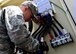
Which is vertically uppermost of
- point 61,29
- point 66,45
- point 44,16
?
point 44,16

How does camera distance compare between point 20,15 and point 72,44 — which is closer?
point 20,15

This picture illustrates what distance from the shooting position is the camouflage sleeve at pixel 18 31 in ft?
4.55

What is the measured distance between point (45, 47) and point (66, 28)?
276 millimetres

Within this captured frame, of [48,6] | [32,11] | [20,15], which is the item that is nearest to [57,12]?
[48,6]

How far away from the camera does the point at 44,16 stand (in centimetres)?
171

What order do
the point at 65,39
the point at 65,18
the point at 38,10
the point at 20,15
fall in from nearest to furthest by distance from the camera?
the point at 20,15 < the point at 65,39 < the point at 65,18 < the point at 38,10

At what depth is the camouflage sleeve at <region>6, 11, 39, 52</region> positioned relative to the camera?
1386 mm

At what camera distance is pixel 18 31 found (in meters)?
1.39

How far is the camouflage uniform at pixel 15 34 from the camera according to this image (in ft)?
4.55

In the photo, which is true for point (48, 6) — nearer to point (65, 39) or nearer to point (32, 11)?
point (32, 11)

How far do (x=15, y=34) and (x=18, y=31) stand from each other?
35mm

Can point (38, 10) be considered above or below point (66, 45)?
above

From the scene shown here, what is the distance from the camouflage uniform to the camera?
1388mm

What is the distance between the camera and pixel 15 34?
4.52 feet
